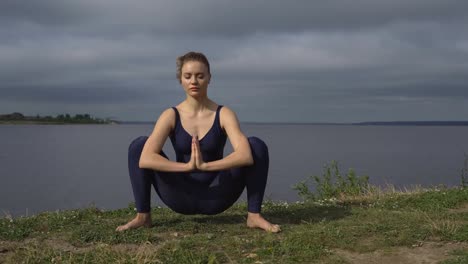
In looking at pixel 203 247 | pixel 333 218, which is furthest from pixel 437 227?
pixel 203 247

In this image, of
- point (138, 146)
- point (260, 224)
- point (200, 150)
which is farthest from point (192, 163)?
point (260, 224)

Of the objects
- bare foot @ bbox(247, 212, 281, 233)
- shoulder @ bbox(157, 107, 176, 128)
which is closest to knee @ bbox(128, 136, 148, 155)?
shoulder @ bbox(157, 107, 176, 128)

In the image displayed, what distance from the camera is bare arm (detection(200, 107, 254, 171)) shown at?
6246 mm

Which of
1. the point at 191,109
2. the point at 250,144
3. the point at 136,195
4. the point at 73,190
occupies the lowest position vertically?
the point at 73,190

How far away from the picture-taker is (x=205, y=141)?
21.6 ft

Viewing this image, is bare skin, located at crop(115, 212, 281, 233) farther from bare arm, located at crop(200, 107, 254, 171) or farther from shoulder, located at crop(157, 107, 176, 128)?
shoulder, located at crop(157, 107, 176, 128)

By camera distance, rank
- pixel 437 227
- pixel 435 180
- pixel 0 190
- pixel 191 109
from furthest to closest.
Answer: 1. pixel 435 180
2. pixel 0 190
3. pixel 191 109
4. pixel 437 227

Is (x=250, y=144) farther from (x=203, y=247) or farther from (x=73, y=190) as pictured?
(x=73, y=190)

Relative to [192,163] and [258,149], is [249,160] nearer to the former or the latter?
[258,149]

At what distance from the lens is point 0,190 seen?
29031 millimetres

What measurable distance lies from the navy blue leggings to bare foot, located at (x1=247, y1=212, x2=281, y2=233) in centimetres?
25

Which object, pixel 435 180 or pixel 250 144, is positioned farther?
pixel 435 180

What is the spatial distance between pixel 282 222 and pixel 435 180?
27603 millimetres

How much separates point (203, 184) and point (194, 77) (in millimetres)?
1475
